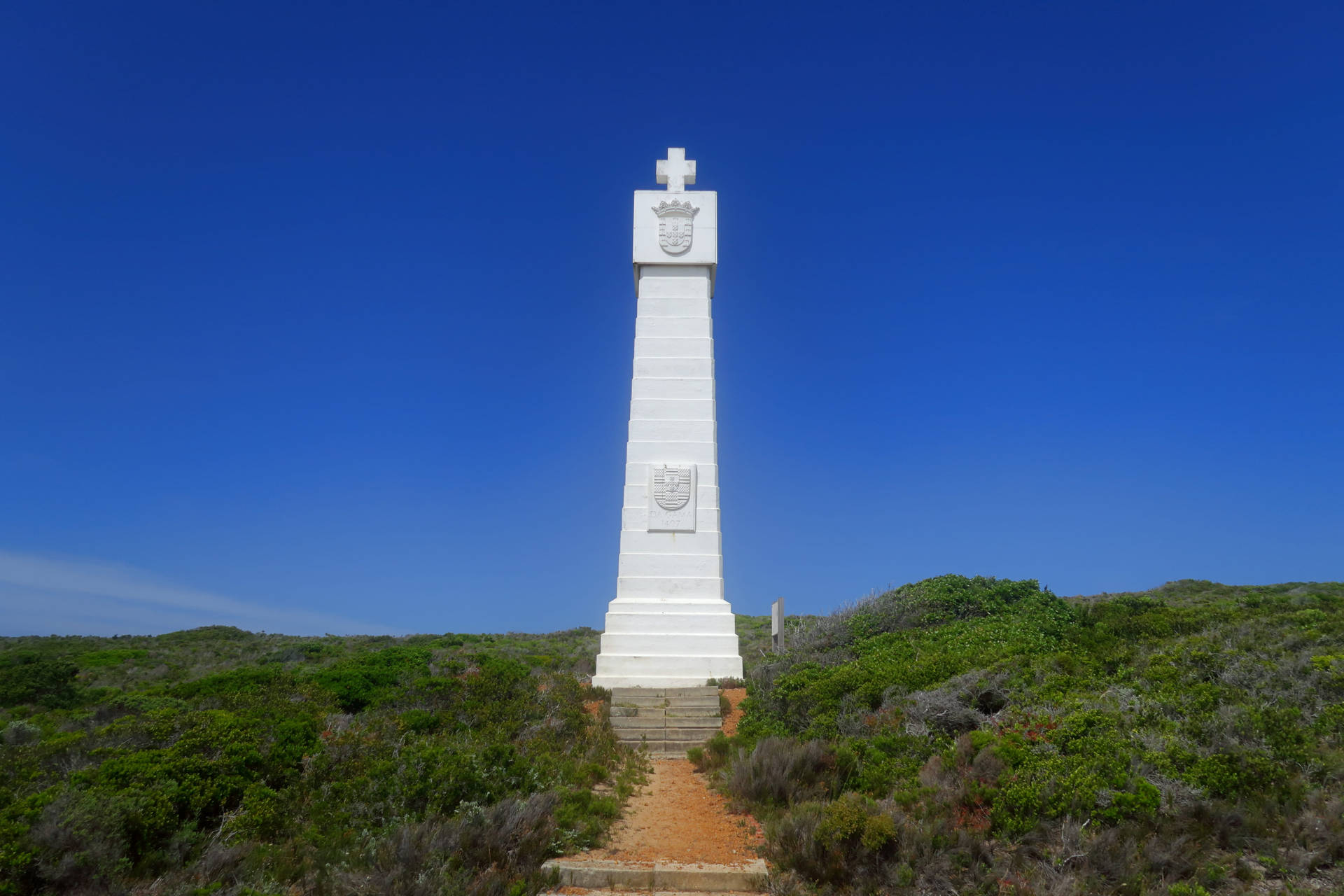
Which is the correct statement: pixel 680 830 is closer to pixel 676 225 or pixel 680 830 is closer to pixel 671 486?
pixel 671 486

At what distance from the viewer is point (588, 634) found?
1099 inches

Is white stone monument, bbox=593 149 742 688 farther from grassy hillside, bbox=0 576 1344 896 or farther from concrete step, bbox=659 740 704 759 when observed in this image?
grassy hillside, bbox=0 576 1344 896

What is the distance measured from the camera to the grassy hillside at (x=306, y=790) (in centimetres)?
547

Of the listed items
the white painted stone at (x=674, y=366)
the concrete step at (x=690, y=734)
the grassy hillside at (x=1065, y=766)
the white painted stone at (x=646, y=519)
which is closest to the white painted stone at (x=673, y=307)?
the white painted stone at (x=674, y=366)

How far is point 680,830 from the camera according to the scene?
802cm

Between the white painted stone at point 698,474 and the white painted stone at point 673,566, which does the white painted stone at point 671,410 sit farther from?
the white painted stone at point 673,566

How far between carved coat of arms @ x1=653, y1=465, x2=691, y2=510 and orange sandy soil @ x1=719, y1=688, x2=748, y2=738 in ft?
11.6

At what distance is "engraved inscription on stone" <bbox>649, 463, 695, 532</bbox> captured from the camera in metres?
15.2

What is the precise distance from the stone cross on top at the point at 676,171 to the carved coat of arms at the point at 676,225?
19.7 inches

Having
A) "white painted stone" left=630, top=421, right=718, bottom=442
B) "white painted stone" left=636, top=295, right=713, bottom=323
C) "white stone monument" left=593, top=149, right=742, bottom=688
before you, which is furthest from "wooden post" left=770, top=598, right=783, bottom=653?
"white painted stone" left=636, top=295, right=713, bottom=323

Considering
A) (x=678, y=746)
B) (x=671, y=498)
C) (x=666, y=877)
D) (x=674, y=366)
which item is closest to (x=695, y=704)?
(x=678, y=746)

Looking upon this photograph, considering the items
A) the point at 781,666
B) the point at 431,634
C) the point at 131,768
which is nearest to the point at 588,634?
the point at 431,634

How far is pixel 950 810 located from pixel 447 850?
3893mm

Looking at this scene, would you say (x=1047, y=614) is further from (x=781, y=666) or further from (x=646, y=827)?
(x=646, y=827)
